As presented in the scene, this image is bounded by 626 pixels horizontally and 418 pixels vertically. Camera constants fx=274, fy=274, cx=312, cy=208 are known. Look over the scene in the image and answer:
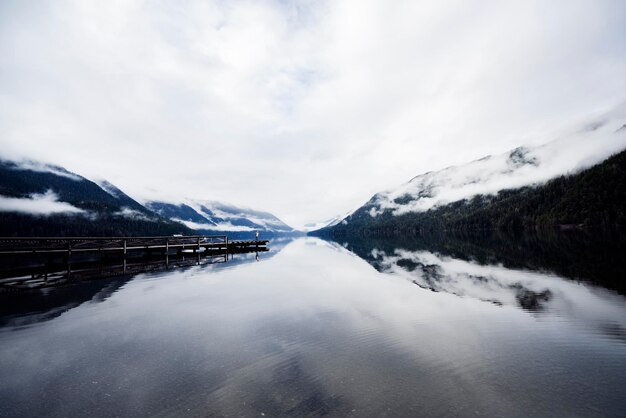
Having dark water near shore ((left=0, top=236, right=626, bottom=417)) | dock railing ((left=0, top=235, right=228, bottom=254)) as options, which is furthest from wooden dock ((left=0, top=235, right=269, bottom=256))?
dark water near shore ((left=0, top=236, right=626, bottom=417))

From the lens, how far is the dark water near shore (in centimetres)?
722

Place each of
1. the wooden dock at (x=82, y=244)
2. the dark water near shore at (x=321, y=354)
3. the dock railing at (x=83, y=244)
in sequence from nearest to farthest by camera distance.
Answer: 1. the dark water near shore at (x=321, y=354)
2. the dock railing at (x=83, y=244)
3. the wooden dock at (x=82, y=244)

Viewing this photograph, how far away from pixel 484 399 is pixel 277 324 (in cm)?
963

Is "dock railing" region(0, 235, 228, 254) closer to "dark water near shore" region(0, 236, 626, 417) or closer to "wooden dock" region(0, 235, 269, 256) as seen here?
"wooden dock" region(0, 235, 269, 256)

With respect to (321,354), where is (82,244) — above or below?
above

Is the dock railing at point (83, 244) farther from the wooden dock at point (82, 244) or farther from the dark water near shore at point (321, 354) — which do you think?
the dark water near shore at point (321, 354)

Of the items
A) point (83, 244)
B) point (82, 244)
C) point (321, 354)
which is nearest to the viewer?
point (321, 354)

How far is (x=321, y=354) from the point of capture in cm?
1040

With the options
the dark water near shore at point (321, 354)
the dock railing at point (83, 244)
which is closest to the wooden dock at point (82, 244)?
the dock railing at point (83, 244)

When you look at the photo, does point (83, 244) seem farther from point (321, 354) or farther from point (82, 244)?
point (321, 354)

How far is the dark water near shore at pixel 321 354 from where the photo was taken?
23.7ft

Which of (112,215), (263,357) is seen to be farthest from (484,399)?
(112,215)

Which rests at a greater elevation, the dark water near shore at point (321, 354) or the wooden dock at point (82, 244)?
the wooden dock at point (82, 244)

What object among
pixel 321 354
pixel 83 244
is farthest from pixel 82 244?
pixel 321 354
